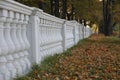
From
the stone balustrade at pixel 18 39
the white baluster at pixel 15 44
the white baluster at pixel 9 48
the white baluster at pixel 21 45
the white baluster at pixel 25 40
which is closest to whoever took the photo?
the stone balustrade at pixel 18 39

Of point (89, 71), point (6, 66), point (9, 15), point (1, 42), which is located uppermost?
point (9, 15)

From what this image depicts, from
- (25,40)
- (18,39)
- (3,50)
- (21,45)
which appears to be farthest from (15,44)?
(25,40)

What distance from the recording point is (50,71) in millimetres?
7457

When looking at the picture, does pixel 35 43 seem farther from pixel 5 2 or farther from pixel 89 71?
pixel 5 2

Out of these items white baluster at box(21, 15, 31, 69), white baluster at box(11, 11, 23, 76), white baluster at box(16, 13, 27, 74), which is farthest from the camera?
white baluster at box(21, 15, 31, 69)

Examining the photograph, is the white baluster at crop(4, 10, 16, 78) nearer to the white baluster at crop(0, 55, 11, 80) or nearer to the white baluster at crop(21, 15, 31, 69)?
the white baluster at crop(0, 55, 11, 80)

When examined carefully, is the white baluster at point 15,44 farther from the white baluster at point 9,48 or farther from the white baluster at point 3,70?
the white baluster at point 3,70

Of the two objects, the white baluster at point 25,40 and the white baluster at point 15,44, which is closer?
the white baluster at point 15,44

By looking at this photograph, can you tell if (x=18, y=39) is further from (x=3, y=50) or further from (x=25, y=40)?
(x=3, y=50)

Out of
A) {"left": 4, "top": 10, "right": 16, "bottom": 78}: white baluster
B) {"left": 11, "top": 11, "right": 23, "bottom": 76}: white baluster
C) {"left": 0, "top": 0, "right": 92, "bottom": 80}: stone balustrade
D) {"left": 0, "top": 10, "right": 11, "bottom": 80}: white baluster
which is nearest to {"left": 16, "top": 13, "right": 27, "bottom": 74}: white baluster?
{"left": 0, "top": 0, "right": 92, "bottom": 80}: stone balustrade

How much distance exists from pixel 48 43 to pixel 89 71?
6.32 feet

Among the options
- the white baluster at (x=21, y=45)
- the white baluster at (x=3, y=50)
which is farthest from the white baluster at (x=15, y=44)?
the white baluster at (x=3, y=50)

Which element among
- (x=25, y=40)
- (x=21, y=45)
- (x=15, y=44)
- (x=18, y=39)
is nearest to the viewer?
(x=15, y=44)

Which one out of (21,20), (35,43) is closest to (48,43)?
(35,43)
